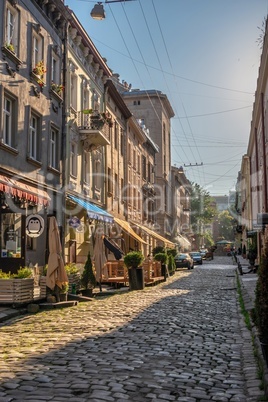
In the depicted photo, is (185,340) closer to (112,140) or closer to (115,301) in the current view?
(115,301)

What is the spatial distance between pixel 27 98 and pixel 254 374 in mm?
13896

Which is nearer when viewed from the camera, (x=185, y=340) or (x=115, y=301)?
(x=185, y=340)

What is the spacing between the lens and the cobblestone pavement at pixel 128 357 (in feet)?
17.6

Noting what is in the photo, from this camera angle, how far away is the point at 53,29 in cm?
2072

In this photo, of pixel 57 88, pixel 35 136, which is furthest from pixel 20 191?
pixel 57 88

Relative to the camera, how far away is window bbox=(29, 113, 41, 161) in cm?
1845

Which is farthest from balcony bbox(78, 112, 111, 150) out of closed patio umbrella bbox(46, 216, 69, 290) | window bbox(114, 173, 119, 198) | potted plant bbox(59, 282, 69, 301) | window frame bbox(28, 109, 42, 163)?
potted plant bbox(59, 282, 69, 301)

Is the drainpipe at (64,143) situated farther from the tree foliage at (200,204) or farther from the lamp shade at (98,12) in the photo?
the tree foliage at (200,204)

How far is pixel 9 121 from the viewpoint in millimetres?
16438

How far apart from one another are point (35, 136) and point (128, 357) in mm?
13120

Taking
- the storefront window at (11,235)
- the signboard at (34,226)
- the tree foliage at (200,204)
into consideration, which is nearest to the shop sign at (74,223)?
the storefront window at (11,235)


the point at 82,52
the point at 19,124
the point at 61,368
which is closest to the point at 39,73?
the point at 19,124

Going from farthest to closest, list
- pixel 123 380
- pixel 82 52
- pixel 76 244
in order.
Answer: pixel 82 52 < pixel 76 244 < pixel 123 380

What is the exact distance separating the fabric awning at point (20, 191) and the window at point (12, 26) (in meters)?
4.71
